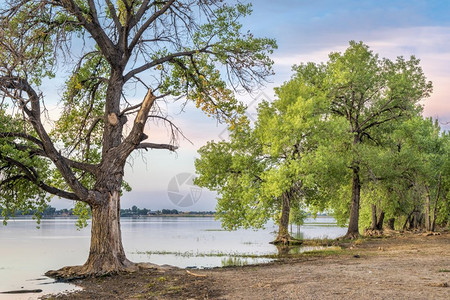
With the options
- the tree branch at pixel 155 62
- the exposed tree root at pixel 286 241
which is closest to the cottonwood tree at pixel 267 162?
the exposed tree root at pixel 286 241

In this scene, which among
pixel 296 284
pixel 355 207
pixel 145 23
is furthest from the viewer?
pixel 355 207

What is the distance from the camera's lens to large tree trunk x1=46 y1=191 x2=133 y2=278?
16.7 metres

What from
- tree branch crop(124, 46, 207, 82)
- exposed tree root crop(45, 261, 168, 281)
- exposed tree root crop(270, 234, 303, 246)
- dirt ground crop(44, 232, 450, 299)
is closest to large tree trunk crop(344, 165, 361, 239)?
exposed tree root crop(270, 234, 303, 246)

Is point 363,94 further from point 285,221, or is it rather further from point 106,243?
point 106,243

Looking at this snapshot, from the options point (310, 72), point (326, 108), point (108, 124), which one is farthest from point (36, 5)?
point (310, 72)

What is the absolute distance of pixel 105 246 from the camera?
16.9m

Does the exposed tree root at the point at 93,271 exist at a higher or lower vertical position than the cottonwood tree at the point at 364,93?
lower

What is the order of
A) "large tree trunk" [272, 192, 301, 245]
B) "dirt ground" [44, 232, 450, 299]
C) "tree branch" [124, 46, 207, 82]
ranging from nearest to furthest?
"dirt ground" [44, 232, 450, 299], "tree branch" [124, 46, 207, 82], "large tree trunk" [272, 192, 301, 245]

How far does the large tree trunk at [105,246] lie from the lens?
657 inches

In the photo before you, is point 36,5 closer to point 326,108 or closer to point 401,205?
point 326,108

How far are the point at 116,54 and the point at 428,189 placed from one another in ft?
115

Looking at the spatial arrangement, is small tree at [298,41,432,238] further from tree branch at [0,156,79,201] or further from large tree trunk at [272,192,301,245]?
tree branch at [0,156,79,201]

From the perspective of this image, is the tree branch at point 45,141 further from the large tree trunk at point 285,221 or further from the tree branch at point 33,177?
the large tree trunk at point 285,221

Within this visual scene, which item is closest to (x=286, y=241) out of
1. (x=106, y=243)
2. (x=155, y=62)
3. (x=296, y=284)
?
(x=155, y=62)
